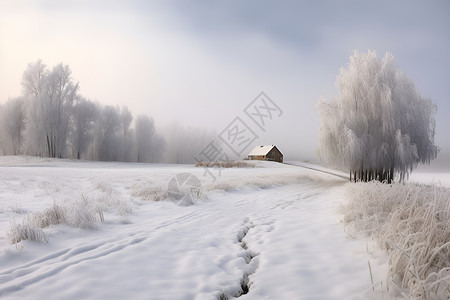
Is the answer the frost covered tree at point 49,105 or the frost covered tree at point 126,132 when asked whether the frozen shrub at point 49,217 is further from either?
the frost covered tree at point 126,132

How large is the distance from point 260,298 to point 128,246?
215 centimetres

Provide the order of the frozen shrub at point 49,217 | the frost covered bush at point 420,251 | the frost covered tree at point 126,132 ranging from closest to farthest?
the frost covered bush at point 420,251
the frozen shrub at point 49,217
the frost covered tree at point 126,132

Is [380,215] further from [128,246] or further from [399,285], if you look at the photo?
[128,246]

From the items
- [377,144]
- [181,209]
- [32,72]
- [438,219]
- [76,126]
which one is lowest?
[181,209]

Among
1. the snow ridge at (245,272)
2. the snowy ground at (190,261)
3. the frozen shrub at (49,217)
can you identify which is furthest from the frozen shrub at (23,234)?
the snow ridge at (245,272)

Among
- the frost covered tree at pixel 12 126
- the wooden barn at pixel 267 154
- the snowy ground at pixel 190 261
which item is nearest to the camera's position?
the snowy ground at pixel 190 261

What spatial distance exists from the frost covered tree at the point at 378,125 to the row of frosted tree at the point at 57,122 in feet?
105

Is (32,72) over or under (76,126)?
over

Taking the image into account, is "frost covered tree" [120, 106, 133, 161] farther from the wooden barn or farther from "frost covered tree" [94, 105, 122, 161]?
the wooden barn

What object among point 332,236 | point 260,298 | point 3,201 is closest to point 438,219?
point 332,236

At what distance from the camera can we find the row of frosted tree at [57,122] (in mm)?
30234

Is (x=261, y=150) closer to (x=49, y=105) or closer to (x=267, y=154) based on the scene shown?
(x=267, y=154)

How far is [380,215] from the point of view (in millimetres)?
4145

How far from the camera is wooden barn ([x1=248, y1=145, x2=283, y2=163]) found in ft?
150
